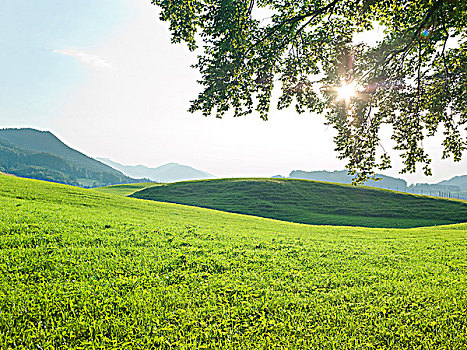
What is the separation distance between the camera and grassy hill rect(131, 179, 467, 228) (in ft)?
166

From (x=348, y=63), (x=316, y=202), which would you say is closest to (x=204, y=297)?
(x=348, y=63)

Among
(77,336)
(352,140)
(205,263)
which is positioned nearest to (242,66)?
(352,140)

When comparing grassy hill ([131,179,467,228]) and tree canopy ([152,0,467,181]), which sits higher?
tree canopy ([152,0,467,181])

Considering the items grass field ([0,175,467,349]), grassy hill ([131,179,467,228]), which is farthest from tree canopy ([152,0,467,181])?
grassy hill ([131,179,467,228])

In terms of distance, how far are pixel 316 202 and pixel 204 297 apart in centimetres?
5933

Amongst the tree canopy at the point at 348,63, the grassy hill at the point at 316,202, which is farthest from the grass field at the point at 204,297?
the grassy hill at the point at 316,202

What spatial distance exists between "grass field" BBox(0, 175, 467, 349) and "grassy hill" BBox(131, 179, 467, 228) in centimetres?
3687

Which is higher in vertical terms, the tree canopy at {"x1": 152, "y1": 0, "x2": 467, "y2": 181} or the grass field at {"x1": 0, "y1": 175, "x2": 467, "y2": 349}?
the tree canopy at {"x1": 152, "y1": 0, "x2": 467, "y2": 181}

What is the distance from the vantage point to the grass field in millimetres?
5879

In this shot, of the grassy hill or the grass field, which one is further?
the grassy hill

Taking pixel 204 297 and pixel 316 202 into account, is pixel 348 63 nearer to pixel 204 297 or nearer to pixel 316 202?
pixel 204 297

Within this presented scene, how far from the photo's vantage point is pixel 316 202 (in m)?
63.0

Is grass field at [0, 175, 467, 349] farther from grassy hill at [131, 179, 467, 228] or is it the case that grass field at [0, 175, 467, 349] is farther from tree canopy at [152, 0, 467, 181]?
grassy hill at [131, 179, 467, 228]

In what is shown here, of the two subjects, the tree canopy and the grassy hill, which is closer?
the tree canopy
